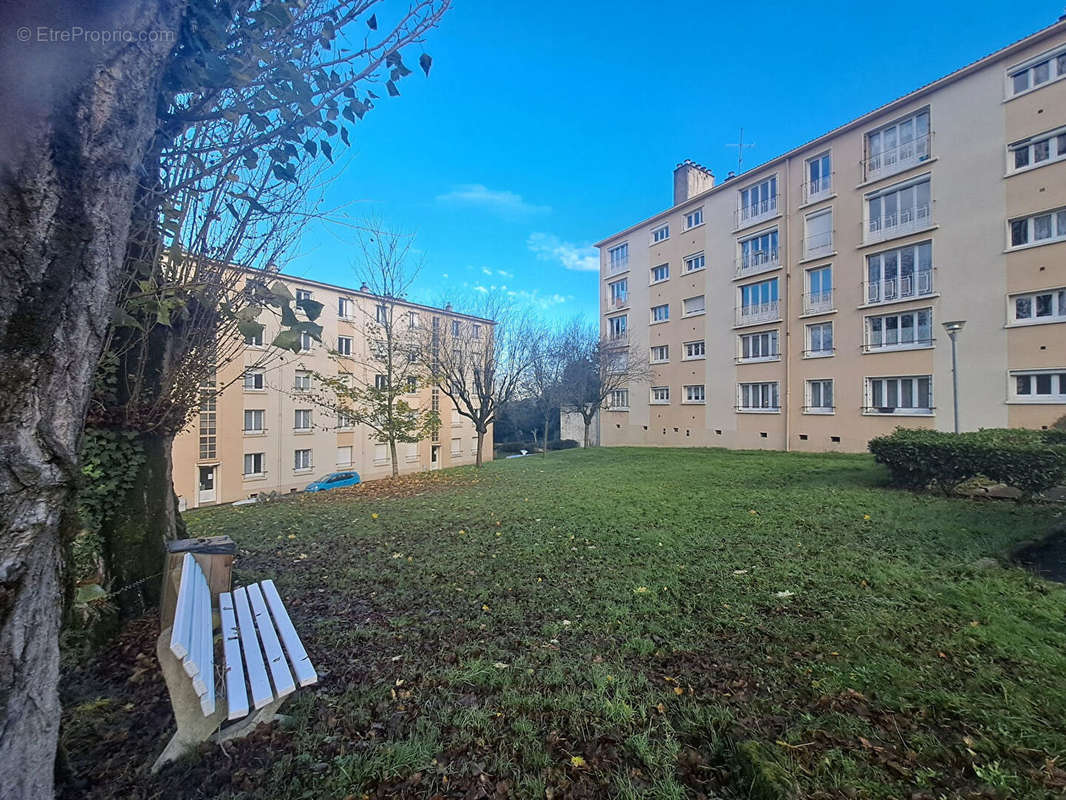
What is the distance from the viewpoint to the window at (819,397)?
18812 mm

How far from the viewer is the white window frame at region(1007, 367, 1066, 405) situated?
1327cm

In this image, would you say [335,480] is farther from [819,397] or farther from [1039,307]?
[1039,307]

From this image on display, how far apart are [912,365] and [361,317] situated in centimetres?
2720

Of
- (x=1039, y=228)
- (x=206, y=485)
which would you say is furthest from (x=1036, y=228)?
(x=206, y=485)

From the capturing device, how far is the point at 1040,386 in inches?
540

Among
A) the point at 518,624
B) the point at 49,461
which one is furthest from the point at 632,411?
the point at 49,461

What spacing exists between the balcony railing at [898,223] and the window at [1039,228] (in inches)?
88.4

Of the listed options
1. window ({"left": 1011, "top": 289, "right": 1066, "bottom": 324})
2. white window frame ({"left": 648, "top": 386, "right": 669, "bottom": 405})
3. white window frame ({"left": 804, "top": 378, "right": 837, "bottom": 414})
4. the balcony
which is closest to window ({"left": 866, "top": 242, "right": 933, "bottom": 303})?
window ({"left": 1011, "top": 289, "right": 1066, "bottom": 324})

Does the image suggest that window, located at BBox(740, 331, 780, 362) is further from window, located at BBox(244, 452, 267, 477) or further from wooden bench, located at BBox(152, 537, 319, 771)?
window, located at BBox(244, 452, 267, 477)

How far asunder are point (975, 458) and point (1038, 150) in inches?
530

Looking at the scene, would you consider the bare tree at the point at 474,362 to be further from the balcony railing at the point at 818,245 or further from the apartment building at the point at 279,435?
the balcony railing at the point at 818,245

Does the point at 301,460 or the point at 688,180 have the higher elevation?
the point at 688,180

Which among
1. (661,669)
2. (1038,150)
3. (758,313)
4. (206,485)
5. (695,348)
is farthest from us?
(695,348)

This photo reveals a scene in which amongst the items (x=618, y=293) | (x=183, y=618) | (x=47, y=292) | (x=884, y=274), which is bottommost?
(x=183, y=618)
